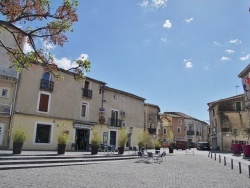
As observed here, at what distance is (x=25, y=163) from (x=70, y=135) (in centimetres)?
1401

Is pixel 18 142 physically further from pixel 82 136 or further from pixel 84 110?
pixel 84 110

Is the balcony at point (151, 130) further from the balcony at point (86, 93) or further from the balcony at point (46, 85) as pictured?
the balcony at point (46, 85)

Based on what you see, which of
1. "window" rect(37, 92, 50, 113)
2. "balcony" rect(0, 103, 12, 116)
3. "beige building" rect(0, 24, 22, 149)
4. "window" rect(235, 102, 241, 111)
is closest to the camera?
"balcony" rect(0, 103, 12, 116)

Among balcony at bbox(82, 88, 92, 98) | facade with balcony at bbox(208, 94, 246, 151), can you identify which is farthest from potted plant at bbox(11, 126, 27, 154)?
facade with balcony at bbox(208, 94, 246, 151)

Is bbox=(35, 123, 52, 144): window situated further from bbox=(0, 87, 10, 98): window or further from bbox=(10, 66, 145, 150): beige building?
bbox=(0, 87, 10, 98): window

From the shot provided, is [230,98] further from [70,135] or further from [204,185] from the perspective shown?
Answer: [204,185]

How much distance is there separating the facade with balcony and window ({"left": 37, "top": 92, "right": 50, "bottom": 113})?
97.3 feet

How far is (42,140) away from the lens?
24.0m

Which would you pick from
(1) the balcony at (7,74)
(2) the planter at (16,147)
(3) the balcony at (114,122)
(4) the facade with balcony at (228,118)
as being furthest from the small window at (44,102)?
(4) the facade with balcony at (228,118)

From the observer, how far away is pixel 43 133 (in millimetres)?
24328

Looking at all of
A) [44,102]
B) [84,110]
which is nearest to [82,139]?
[84,110]

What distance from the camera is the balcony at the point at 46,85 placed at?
24.6 metres

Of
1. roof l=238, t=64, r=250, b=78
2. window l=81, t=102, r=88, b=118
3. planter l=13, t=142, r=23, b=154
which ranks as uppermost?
roof l=238, t=64, r=250, b=78

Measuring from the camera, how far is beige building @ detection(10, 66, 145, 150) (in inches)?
914
